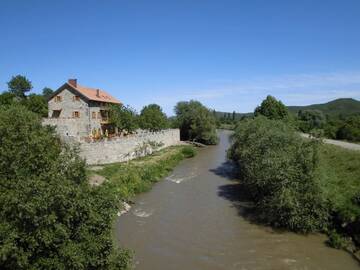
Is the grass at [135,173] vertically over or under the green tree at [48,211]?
under

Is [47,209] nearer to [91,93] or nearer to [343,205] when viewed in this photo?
[343,205]

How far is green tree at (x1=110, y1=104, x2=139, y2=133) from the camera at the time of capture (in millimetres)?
48500

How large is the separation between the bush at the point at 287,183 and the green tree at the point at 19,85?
59.0 meters

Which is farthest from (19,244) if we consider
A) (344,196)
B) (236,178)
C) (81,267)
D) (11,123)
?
(236,178)

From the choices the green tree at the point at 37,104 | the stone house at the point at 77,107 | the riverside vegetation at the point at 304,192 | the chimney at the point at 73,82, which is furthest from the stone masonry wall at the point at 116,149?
the green tree at the point at 37,104

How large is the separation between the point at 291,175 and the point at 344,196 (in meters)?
3.32

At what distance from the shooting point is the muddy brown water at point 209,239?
51.9 feet

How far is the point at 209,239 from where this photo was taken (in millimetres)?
18469

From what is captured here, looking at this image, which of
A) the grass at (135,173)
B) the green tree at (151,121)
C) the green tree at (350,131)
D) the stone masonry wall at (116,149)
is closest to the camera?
the grass at (135,173)

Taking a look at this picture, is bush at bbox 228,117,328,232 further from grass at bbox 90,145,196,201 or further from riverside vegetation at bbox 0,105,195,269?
riverside vegetation at bbox 0,105,195,269

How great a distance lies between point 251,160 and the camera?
25453mm

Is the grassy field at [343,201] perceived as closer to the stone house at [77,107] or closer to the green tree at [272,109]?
the stone house at [77,107]

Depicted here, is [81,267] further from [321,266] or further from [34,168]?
[321,266]

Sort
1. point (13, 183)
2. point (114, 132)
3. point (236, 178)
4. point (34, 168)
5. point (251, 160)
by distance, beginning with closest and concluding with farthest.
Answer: point (13, 183), point (34, 168), point (251, 160), point (236, 178), point (114, 132)
